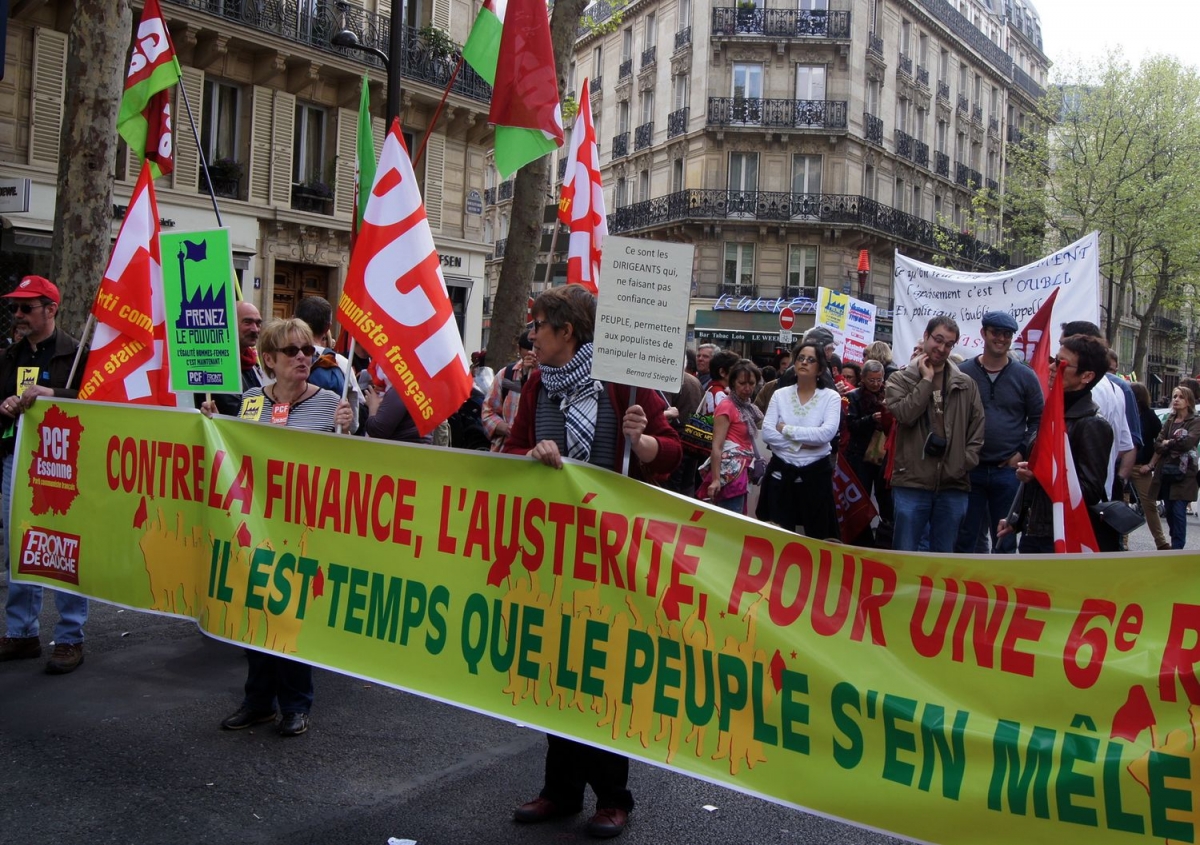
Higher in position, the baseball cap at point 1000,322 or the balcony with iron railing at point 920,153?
the balcony with iron railing at point 920,153

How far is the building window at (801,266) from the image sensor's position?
43.8 m

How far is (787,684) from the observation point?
3277 mm

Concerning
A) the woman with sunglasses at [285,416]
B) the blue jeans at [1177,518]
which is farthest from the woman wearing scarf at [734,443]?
the blue jeans at [1177,518]

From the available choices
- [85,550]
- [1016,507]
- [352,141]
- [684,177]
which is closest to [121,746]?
[85,550]

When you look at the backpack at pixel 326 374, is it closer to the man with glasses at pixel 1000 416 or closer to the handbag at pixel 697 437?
the handbag at pixel 697 437

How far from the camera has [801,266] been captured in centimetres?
4403

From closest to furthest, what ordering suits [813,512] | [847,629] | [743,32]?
[847,629] < [813,512] < [743,32]

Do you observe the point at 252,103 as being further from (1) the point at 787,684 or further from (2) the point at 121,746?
(1) the point at 787,684

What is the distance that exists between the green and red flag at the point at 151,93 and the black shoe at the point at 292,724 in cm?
548

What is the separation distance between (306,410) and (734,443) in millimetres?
4278

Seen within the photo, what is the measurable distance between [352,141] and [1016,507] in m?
21.2

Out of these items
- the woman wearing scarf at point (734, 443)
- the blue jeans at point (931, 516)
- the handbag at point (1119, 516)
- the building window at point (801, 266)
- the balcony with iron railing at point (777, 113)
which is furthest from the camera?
the building window at point (801, 266)

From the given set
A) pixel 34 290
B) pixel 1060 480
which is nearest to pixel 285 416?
pixel 34 290

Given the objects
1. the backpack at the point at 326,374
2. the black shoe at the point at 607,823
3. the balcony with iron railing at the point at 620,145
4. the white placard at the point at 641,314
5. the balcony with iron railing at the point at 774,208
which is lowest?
the black shoe at the point at 607,823
